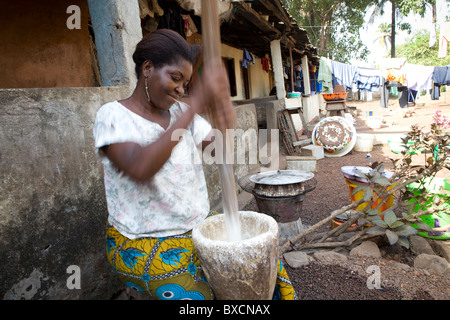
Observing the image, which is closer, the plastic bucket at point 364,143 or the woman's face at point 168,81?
the woman's face at point 168,81

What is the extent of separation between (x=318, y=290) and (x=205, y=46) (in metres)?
1.85

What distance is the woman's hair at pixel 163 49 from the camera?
128 cm

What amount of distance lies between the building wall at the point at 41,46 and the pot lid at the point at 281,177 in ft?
9.09

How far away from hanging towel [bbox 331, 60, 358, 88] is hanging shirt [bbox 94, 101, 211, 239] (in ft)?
49.3

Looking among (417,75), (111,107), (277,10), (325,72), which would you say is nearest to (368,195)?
(111,107)

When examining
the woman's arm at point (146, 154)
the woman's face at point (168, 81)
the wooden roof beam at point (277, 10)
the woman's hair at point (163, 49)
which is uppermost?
the wooden roof beam at point (277, 10)

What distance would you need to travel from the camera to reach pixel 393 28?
1966 centimetres

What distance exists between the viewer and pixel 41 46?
398 centimetres

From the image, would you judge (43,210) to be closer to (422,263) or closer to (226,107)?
(226,107)

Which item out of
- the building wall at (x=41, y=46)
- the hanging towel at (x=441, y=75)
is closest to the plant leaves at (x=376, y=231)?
the building wall at (x=41, y=46)

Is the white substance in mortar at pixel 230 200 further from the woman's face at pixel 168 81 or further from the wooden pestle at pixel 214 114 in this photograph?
the woman's face at pixel 168 81

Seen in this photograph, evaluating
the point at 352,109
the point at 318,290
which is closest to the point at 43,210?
the point at 318,290

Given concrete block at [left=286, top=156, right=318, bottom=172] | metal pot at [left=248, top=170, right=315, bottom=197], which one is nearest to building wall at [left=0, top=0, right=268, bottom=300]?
metal pot at [left=248, top=170, right=315, bottom=197]

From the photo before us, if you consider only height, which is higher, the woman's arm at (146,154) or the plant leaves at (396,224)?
the woman's arm at (146,154)
